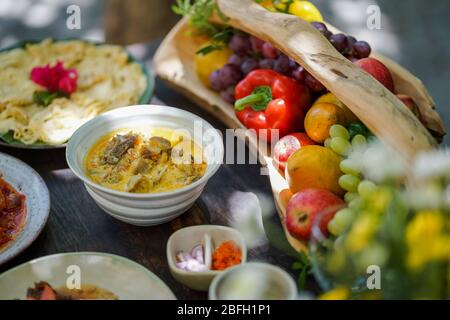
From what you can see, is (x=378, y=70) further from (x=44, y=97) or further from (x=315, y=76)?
(x=44, y=97)

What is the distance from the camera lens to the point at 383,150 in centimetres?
141

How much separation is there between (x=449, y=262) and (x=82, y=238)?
901 mm

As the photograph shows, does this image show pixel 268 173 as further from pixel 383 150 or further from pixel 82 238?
pixel 82 238

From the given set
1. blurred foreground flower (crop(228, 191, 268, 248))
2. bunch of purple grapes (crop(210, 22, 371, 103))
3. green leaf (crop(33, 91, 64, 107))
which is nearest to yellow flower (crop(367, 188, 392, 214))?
blurred foreground flower (crop(228, 191, 268, 248))

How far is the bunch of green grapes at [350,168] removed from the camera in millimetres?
1323

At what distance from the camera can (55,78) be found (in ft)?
6.82

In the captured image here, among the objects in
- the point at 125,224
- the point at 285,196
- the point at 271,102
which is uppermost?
the point at 271,102

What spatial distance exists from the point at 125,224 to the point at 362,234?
2.40 ft

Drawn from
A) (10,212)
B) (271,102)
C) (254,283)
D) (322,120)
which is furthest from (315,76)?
(10,212)

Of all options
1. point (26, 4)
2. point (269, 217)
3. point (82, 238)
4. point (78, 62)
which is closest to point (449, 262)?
point (269, 217)

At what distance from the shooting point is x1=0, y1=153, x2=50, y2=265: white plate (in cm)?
147

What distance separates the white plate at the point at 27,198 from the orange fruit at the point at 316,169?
0.63 meters

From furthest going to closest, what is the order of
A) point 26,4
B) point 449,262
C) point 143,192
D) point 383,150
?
point 26,4, point 143,192, point 383,150, point 449,262

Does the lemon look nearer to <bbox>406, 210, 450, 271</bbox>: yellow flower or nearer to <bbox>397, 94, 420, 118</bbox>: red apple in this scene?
<bbox>397, 94, 420, 118</bbox>: red apple
